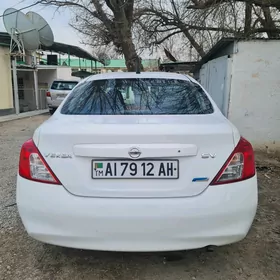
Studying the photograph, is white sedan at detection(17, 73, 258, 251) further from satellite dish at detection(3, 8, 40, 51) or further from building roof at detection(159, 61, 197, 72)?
building roof at detection(159, 61, 197, 72)

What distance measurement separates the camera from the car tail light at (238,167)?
1.99m

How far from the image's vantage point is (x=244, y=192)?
6.67 ft

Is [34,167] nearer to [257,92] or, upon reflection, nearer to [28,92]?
[257,92]

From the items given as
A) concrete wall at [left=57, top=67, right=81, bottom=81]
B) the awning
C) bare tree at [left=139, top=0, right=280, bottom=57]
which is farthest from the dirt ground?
concrete wall at [left=57, top=67, right=81, bottom=81]

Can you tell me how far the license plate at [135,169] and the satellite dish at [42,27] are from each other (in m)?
14.3

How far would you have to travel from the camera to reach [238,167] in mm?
2031

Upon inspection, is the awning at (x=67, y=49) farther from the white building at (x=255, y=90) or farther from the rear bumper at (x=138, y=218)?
the rear bumper at (x=138, y=218)

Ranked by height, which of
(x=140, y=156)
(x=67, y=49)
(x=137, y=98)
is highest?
(x=67, y=49)

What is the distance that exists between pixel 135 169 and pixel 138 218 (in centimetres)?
31

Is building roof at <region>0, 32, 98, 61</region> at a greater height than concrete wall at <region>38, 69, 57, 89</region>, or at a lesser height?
greater

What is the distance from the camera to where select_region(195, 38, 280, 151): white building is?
589 cm

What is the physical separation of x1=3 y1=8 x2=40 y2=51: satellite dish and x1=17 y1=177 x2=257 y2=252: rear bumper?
42.9 feet

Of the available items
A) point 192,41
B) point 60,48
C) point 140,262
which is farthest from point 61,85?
point 140,262

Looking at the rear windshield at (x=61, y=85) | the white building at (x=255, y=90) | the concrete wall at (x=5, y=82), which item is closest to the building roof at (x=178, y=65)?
the rear windshield at (x=61, y=85)
